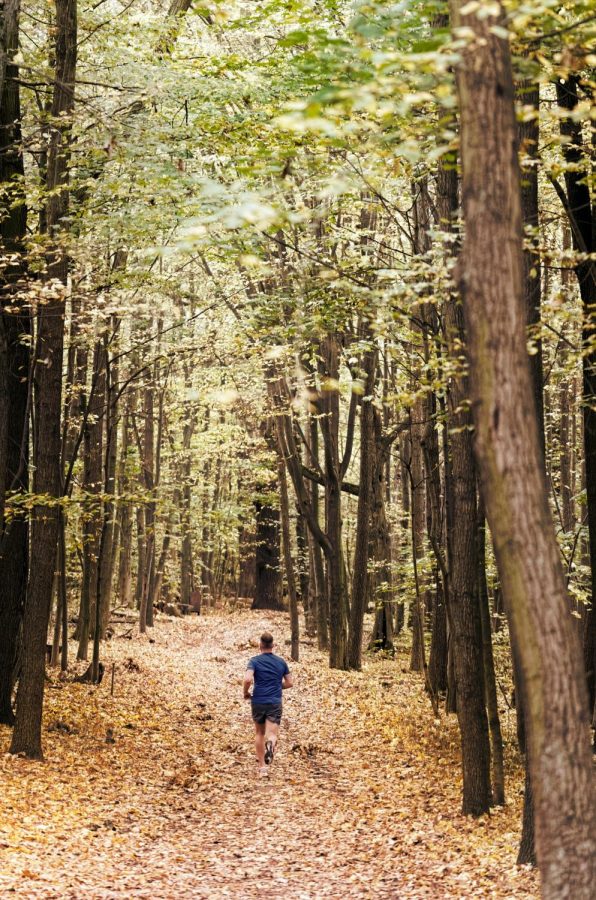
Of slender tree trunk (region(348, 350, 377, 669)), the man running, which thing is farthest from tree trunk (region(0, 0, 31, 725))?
slender tree trunk (region(348, 350, 377, 669))

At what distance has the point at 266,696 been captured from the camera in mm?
11438

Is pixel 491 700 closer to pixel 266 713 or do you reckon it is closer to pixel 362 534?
pixel 266 713

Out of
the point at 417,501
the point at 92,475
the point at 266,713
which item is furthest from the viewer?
the point at 92,475

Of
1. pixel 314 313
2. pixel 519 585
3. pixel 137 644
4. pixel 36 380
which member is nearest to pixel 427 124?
pixel 519 585

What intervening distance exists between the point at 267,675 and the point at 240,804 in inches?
74.7

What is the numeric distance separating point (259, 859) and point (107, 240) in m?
8.12

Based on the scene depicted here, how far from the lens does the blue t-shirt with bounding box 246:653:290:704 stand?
453 inches

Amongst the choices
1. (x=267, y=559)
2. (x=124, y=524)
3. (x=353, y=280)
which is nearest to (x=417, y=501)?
(x=353, y=280)

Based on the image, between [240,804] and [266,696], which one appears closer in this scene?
[240,804]

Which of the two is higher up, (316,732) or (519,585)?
(519,585)

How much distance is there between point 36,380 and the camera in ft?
38.6

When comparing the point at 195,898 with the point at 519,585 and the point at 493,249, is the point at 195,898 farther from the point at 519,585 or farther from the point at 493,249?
the point at 493,249

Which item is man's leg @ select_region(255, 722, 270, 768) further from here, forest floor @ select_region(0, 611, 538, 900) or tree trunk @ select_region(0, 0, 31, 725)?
tree trunk @ select_region(0, 0, 31, 725)

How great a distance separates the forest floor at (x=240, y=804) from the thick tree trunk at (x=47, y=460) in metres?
0.63
